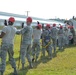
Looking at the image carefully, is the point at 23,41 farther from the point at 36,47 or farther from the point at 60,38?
the point at 60,38

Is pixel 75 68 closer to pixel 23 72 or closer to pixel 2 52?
pixel 23 72

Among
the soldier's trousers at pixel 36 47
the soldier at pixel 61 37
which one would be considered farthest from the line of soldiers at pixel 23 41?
the soldier at pixel 61 37

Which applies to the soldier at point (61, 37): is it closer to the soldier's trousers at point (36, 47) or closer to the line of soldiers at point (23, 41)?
the line of soldiers at point (23, 41)

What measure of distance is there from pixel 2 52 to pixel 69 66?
4.01m

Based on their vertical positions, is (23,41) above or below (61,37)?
above

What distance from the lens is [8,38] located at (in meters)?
8.96

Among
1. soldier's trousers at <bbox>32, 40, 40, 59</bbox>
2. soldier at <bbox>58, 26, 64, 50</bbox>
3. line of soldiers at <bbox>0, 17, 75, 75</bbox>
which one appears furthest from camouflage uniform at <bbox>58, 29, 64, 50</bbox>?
soldier's trousers at <bbox>32, 40, 40, 59</bbox>

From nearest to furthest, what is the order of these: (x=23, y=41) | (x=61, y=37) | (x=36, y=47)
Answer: (x=23, y=41)
(x=36, y=47)
(x=61, y=37)

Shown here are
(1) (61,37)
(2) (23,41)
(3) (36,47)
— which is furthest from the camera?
(1) (61,37)

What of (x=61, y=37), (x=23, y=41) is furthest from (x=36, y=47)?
(x=61, y=37)

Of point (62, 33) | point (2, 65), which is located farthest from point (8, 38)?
point (62, 33)

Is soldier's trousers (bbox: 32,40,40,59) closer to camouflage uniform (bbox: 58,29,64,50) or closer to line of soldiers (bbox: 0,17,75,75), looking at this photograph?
line of soldiers (bbox: 0,17,75,75)

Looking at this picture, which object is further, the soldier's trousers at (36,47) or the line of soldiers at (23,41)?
the soldier's trousers at (36,47)

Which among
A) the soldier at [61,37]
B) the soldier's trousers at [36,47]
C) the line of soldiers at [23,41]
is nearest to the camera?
the line of soldiers at [23,41]
